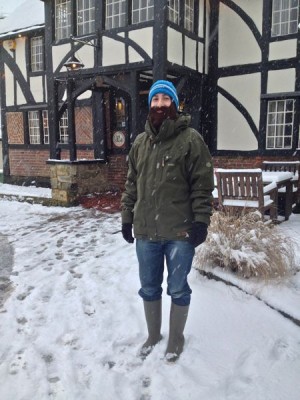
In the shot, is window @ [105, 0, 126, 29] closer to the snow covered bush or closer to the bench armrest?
the bench armrest

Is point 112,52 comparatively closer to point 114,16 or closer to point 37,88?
point 114,16

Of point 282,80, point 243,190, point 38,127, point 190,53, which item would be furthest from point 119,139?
point 243,190

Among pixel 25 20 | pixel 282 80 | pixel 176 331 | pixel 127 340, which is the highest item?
pixel 25 20

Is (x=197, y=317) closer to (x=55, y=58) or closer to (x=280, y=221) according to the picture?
(x=280, y=221)

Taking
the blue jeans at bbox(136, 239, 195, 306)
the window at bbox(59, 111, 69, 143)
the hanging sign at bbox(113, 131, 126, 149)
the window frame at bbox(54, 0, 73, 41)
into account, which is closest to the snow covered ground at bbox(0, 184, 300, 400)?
the blue jeans at bbox(136, 239, 195, 306)

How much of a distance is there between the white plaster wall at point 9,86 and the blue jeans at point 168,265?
12089 mm

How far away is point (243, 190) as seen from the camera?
18.4 feet

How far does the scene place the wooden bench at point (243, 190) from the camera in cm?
542

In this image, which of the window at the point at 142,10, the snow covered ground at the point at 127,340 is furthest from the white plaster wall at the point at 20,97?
the snow covered ground at the point at 127,340

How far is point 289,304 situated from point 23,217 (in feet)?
20.6

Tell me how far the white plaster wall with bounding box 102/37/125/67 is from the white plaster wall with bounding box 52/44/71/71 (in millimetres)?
1259

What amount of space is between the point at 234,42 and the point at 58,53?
466cm

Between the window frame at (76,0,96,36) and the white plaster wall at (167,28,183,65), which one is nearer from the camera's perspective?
the white plaster wall at (167,28,183,65)

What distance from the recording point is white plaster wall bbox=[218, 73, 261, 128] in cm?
870
